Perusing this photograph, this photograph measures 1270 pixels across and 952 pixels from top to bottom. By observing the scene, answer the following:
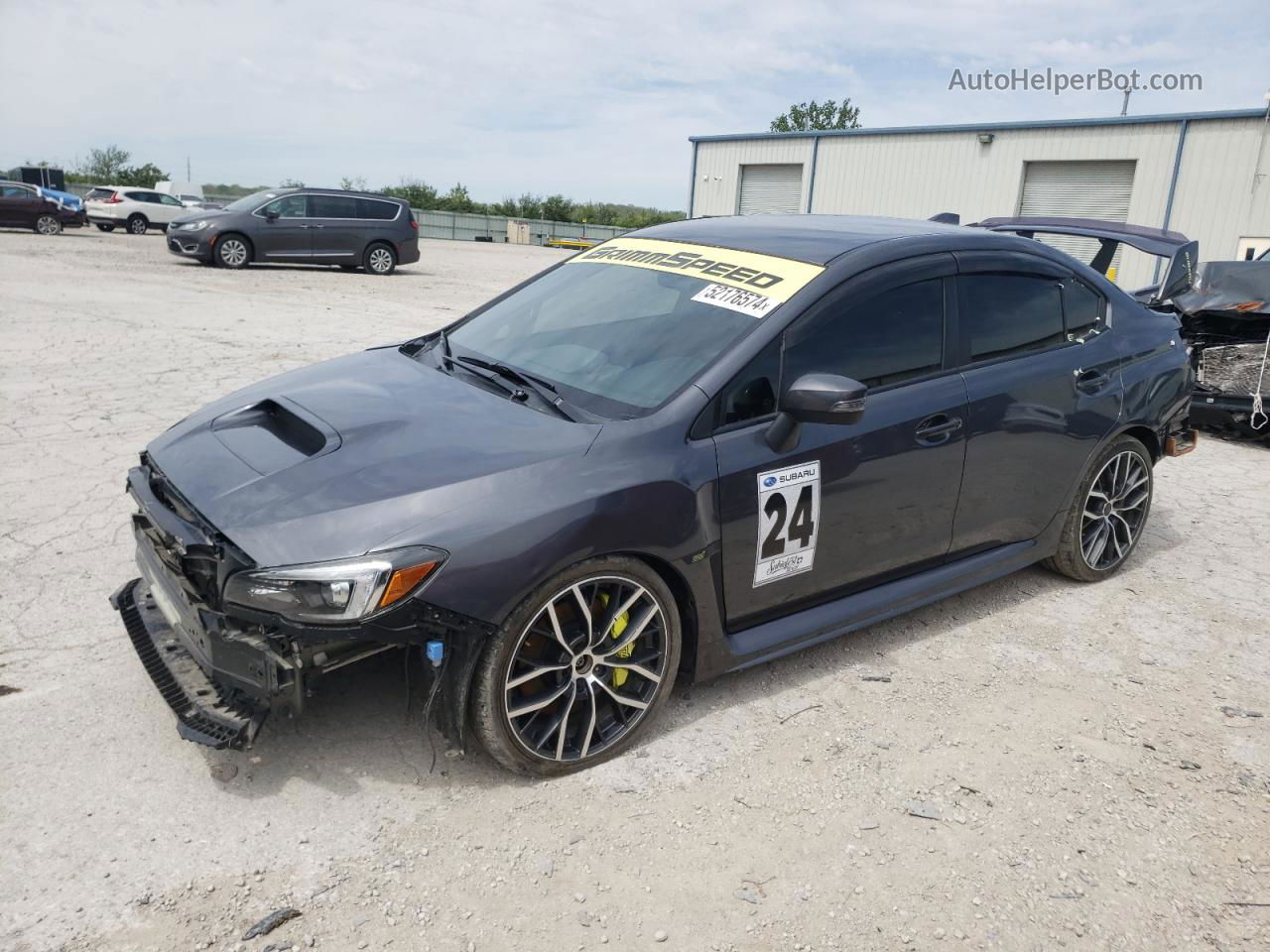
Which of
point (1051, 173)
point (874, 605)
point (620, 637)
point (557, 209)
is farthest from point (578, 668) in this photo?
point (557, 209)

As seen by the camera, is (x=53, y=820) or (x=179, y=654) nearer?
(x=53, y=820)

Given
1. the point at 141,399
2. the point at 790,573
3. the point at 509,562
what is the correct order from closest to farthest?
the point at 509,562, the point at 790,573, the point at 141,399

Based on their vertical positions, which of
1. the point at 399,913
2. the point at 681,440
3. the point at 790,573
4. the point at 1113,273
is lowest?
the point at 399,913

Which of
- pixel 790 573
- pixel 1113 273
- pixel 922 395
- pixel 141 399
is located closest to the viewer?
pixel 790 573

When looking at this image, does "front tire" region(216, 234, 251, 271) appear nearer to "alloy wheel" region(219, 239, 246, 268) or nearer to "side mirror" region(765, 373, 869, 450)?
"alloy wheel" region(219, 239, 246, 268)

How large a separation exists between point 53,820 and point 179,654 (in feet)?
1.81

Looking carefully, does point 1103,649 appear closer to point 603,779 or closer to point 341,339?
point 603,779

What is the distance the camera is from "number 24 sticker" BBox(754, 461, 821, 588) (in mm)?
3232

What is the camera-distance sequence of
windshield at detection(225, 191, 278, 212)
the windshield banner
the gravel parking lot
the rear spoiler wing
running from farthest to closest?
windshield at detection(225, 191, 278, 212), the rear spoiler wing, the windshield banner, the gravel parking lot

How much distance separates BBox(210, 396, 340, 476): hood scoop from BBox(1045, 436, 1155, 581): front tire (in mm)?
3316

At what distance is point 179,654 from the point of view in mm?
3010

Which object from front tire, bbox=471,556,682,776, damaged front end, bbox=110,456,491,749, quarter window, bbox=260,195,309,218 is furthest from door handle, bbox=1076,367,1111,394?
quarter window, bbox=260,195,309,218

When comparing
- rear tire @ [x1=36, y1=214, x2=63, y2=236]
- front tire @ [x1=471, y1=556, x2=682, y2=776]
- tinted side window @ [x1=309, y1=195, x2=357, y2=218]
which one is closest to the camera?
front tire @ [x1=471, y1=556, x2=682, y2=776]

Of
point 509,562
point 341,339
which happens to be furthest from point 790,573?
point 341,339
